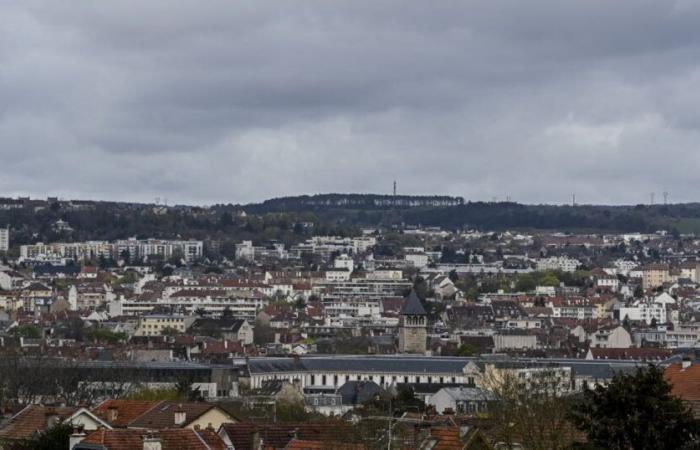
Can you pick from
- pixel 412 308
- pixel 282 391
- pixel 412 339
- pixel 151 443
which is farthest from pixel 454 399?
pixel 412 339

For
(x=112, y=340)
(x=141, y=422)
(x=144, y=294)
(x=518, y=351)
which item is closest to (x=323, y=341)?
(x=112, y=340)

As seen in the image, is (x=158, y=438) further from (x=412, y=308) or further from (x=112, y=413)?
(x=412, y=308)

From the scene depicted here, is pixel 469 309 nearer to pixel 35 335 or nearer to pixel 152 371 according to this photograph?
pixel 35 335

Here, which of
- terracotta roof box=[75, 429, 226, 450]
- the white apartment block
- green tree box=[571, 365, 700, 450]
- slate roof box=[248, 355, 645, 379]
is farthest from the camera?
the white apartment block

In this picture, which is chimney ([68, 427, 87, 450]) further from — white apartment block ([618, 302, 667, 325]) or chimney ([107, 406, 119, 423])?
white apartment block ([618, 302, 667, 325])

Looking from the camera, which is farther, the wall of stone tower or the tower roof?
the wall of stone tower

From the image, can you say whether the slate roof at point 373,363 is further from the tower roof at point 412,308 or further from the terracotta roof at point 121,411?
the terracotta roof at point 121,411

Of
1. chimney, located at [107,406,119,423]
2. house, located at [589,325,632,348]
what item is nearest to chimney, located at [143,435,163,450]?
chimney, located at [107,406,119,423]
